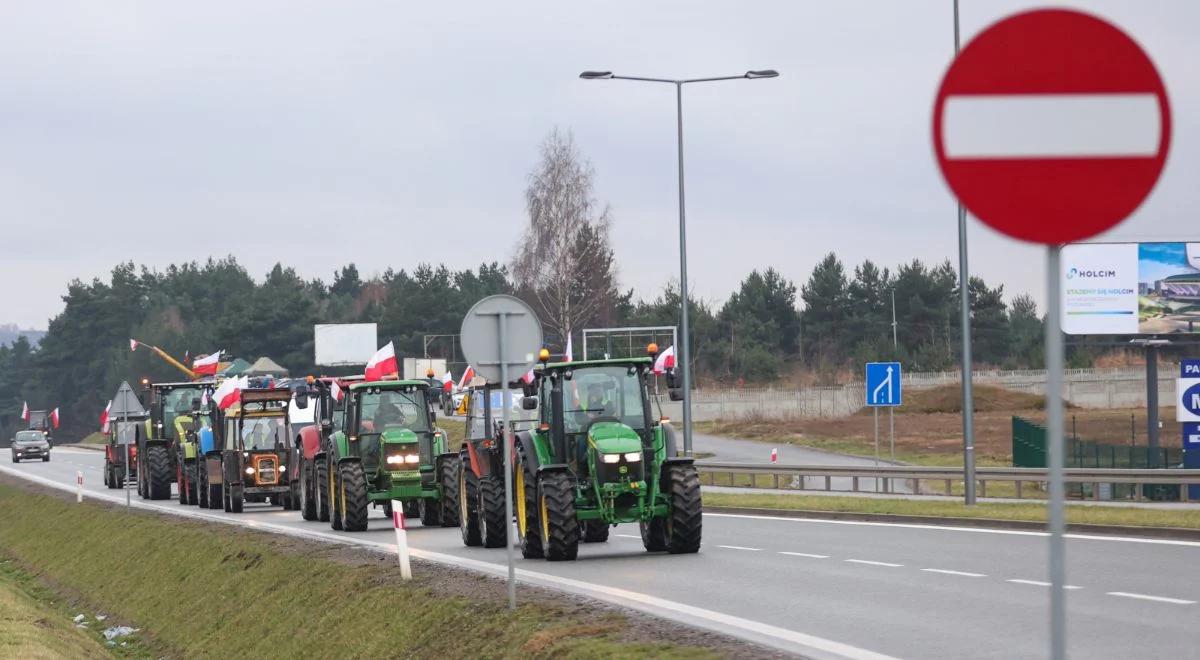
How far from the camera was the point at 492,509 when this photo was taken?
22375mm

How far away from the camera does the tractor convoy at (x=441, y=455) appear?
2005 centimetres

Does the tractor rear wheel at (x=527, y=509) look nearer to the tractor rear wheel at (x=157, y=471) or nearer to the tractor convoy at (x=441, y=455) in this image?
the tractor convoy at (x=441, y=455)

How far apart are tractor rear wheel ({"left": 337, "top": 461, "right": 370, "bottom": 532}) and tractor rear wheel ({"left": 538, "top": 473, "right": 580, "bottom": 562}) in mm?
9031

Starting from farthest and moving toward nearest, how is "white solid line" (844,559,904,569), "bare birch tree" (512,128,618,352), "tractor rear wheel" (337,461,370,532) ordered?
"bare birch tree" (512,128,618,352) < "tractor rear wheel" (337,461,370,532) < "white solid line" (844,559,904,569)

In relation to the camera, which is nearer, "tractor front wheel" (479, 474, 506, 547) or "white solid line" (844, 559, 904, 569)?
"white solid line" (844, 559, 904, 569)

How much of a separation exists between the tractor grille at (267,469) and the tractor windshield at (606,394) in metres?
18.9

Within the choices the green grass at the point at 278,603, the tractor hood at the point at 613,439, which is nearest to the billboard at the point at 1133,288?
the green grass at the point at 278,603

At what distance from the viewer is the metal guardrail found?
109 feet

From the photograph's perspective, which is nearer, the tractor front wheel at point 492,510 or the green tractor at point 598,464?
the green tractor at point 598,464

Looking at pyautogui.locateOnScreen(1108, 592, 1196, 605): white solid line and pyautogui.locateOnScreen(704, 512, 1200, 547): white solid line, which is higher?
pyautogui.locateOnScreen(1108, 592, 1196, 605): white solid line

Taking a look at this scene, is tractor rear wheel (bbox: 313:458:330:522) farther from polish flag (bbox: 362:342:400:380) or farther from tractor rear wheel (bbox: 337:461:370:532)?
tractor rear wheel (bbox: 337:461:370:532)

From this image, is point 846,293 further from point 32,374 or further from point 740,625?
point 740,625

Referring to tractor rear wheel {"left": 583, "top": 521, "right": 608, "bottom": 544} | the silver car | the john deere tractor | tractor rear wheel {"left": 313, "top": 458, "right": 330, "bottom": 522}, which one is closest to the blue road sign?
tractor rear wheel {"left": 313, "top": 458, "right": 330, "bottom": 522}

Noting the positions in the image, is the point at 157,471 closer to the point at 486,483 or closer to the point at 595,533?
the point at 595,533
